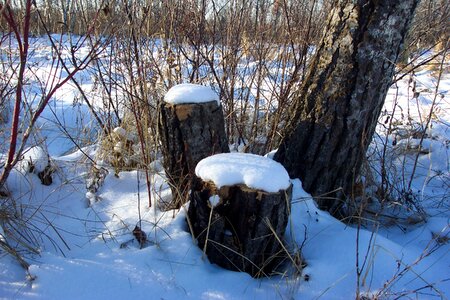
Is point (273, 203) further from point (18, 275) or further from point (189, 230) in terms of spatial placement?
point (18, 275)

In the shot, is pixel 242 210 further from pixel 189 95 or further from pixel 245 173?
pixel 189 95

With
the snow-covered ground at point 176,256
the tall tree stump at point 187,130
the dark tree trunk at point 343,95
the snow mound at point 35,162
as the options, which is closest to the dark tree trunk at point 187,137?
the tall tree stump at point 187,130

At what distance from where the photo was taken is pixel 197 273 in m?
1.46

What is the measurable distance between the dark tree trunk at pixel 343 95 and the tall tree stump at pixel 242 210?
1.42 ft

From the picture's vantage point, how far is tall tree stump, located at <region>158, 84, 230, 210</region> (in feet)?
5.59

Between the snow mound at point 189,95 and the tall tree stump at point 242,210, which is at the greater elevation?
the snow mound at point 189,95

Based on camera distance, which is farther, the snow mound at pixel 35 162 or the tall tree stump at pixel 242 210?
the snow mound at pixel 35 162

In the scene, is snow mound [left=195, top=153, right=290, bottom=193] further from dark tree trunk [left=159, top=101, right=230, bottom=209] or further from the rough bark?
dark tree trunk [left=159, top=101, right=230, bottom=209]

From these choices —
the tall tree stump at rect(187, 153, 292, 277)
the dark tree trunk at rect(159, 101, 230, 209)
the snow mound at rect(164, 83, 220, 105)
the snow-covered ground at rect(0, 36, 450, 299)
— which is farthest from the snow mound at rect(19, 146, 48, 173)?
the tall tree stump at rect(187, 153, 292, 277)

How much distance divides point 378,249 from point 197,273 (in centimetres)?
73

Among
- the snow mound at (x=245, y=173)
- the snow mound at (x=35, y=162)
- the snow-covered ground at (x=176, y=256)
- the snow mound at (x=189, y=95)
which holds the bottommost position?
the snow-covered ground at (x=176, y=256)

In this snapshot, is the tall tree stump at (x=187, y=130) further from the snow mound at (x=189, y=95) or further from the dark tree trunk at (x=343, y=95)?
the dark tree trunk at (x=343, y=95)

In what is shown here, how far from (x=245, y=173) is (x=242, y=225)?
0.21 metres

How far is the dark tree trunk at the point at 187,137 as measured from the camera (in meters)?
1.71
